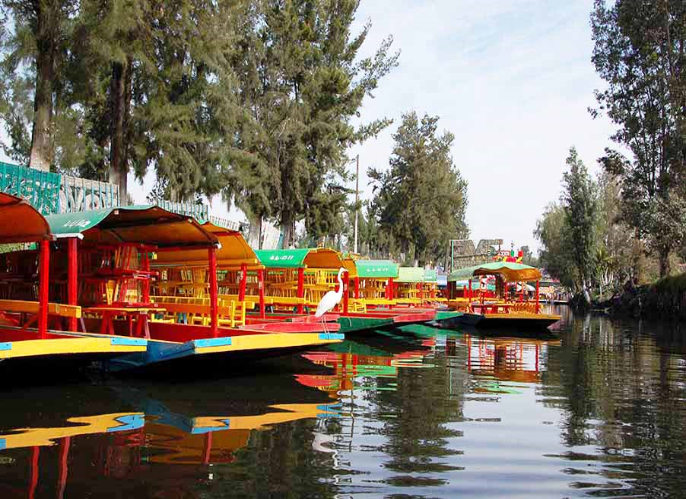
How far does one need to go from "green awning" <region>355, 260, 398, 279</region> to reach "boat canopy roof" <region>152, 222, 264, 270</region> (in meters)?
8.99

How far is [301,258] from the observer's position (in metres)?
16.7

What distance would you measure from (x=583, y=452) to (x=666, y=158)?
34.2 m

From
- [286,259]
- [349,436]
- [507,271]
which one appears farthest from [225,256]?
[507,271]

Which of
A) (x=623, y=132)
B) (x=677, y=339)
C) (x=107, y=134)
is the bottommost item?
(x=677, y=339)

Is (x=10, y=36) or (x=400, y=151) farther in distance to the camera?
(x=400, y=151)

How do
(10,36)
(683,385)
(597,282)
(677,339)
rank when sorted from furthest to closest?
(597,282) < (677,339) < (10,36) < (683,385)

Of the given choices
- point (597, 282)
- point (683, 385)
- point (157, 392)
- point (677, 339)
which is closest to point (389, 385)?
point (157, 392)

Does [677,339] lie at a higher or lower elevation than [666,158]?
lower

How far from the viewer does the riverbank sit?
37.7 meters

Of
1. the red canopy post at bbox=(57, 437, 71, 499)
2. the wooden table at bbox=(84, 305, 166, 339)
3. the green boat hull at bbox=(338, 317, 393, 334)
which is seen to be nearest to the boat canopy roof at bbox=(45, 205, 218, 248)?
the wooden table at bbox=(84, 305, 166, 339)

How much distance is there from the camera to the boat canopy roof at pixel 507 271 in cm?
2523

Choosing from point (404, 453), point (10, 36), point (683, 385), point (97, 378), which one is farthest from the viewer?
point (10, 36)

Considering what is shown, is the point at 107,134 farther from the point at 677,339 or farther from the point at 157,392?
the point at 677,339

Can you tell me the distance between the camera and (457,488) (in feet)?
17.7
